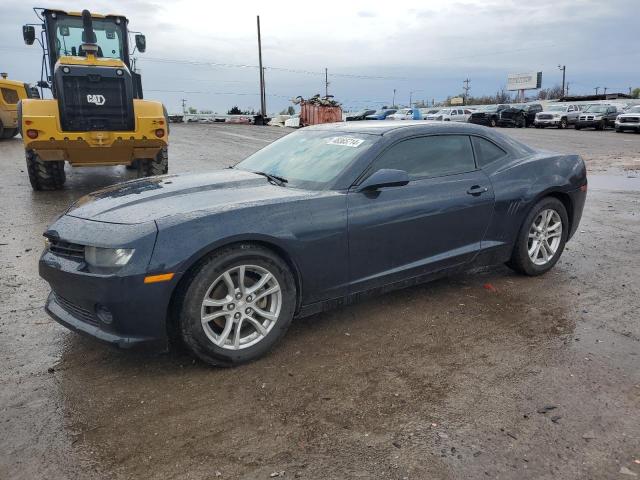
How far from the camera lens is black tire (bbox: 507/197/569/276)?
15.4 ft

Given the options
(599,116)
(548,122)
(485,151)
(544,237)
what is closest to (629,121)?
(599,116)

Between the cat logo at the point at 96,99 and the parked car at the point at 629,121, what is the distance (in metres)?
28.1

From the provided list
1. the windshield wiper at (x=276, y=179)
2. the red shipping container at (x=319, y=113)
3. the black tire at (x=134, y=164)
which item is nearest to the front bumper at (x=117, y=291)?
the windshield wiper at (x=276, y=179)

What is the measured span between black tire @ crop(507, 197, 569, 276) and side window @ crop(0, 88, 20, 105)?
2156 centimetres

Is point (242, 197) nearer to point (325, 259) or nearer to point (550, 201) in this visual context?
point (325, 259)

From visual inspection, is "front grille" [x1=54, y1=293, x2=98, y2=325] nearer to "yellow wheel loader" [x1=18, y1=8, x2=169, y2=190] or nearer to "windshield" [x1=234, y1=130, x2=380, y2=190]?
"windshield" [x1=234, y1=130, x2=380, y2=190]

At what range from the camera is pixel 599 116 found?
3219cm

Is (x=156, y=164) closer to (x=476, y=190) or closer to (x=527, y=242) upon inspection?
(x=476, y=190)

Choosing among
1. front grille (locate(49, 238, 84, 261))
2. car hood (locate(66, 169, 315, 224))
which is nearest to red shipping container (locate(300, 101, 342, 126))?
car hood (locate(66, 169, 315, 224))

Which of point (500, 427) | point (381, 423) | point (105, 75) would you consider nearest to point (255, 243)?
point (381, 423)

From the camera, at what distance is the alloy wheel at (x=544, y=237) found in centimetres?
482

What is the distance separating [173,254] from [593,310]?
3215 millimetres

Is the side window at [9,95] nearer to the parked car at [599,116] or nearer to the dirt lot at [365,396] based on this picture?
the dirt lot at [365,396]

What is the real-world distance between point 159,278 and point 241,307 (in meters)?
0.54
